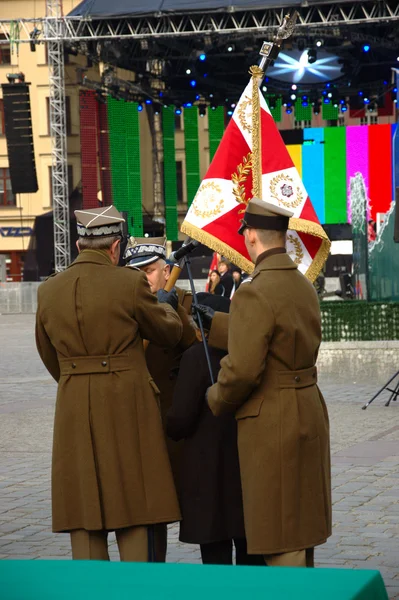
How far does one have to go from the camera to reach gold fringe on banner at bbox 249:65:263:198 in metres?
7.34

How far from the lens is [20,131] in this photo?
108ft

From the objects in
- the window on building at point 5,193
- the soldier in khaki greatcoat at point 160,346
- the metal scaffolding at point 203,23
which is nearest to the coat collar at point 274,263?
the soldier in khaki greatcoat at point 160,346

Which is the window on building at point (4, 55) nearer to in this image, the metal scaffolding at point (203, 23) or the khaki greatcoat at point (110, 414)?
the metal scaffolding at point (203, 23)

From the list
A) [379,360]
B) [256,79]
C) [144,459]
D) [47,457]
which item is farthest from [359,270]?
[144,459]

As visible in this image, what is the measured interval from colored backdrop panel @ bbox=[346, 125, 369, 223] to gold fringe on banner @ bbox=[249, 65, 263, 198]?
95.7ft

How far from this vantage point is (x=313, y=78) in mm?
35062

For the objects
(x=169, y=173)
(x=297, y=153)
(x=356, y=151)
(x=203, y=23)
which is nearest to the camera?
(x=203, y=23)

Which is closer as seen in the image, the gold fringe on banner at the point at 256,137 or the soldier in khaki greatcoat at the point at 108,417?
the soldier in khaki greatcoat at the point at 108,417

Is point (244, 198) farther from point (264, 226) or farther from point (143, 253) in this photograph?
point (264, 226)

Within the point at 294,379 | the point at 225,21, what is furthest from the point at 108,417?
the point at 225,21

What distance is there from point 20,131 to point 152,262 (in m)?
27.8

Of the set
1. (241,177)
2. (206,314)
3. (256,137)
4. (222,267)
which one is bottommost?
(222,267)

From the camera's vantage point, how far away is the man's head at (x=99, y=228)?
5.28 m

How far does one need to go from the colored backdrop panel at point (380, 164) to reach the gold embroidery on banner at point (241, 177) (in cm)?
2886
